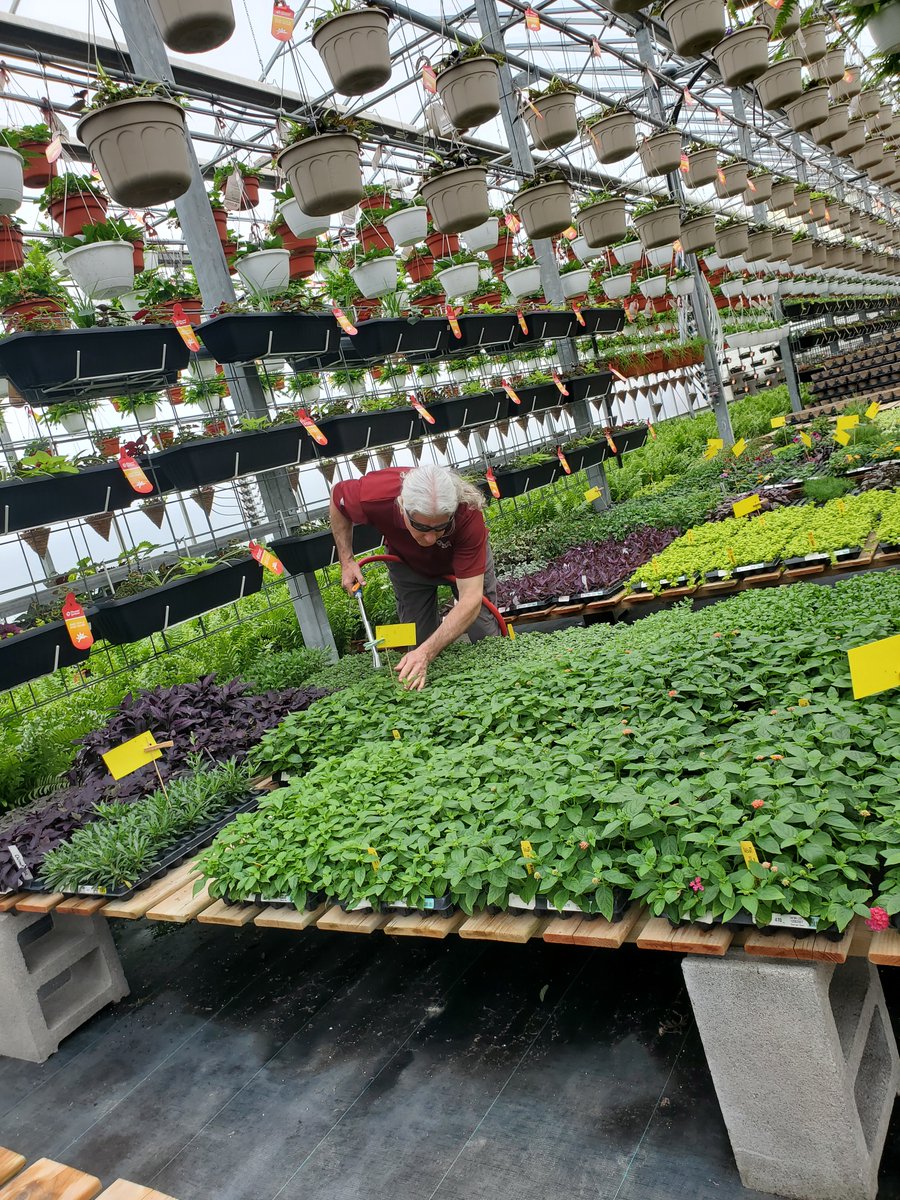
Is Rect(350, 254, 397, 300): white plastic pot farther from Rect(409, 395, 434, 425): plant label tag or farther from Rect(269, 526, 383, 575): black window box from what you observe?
Rect(269, 526, 383, 575): black window box

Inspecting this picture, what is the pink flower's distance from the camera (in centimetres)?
173

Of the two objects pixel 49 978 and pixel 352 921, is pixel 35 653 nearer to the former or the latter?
pixel 49 978

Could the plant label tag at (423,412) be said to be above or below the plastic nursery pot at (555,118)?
below

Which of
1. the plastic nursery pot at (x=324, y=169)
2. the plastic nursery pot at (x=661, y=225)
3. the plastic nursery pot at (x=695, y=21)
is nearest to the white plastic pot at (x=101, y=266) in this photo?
the plastic nursery pot at (x=324, y=169)

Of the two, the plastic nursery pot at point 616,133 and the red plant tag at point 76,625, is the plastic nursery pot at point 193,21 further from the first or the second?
the plastic nursery pot at point 616,133

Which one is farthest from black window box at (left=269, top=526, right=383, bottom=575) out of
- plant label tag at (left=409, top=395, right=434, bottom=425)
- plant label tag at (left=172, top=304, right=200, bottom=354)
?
plant label tag at (left=409, top=395, right=434, bottom=425)

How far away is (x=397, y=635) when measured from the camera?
12.9ft

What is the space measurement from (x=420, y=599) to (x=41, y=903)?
2298mm

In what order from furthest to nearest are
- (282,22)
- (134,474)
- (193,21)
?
1. (134,474)
2. (282,22)
3. (193,21)

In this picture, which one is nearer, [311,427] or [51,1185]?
[51,1185]

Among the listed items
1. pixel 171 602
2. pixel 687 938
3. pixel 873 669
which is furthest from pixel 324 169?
pixel 687 938

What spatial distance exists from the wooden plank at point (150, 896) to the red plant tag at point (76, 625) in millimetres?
998

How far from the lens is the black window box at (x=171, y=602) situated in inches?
146

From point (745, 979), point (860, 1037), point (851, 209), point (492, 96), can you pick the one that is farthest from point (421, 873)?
point (851, 209)
